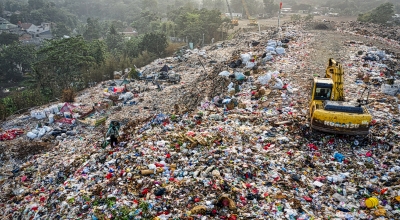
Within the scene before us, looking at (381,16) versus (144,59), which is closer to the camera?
(144,59)

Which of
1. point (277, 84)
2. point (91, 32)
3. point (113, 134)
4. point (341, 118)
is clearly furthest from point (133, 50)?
point (341, 118)

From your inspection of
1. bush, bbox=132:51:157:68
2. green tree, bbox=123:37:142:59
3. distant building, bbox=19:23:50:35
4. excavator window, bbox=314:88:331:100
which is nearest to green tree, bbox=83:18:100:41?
distant building, bbox=19:23:50:35

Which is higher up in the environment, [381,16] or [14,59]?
[381,16]

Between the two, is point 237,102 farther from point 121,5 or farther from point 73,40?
point 121,5

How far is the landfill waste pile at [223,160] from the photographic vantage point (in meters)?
4.10

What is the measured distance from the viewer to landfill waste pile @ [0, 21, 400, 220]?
13.5 ft

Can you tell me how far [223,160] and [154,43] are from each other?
59.7 feet

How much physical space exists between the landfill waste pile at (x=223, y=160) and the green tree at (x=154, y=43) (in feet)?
40.8

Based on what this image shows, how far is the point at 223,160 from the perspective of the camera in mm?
5043

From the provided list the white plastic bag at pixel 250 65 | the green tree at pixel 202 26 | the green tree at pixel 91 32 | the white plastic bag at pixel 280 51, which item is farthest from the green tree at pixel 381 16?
the green tree at pixel 91 32

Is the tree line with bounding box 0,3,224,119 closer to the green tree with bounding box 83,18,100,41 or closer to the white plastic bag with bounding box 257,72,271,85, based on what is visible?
the green tree with bounding box 83,18,100,41

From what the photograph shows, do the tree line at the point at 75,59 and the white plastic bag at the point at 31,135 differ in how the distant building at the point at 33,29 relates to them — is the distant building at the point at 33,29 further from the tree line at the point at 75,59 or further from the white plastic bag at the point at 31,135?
the white plastic bag at the point at 31,135

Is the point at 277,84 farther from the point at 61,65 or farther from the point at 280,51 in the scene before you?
the point at 61,65

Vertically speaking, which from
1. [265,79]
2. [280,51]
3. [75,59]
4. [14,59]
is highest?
[280,51]
